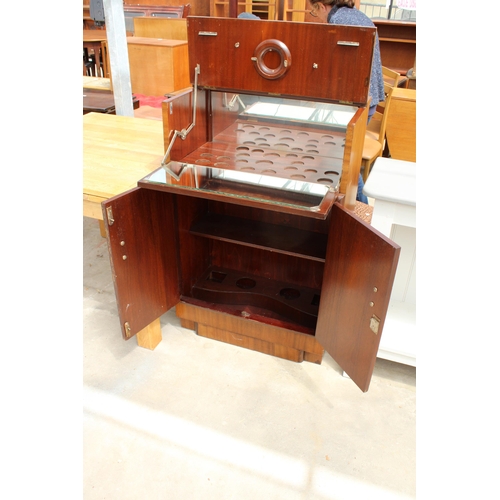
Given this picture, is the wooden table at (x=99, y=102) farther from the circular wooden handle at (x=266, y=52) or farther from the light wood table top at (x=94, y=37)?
the light wood table top at (x=94, y=37)

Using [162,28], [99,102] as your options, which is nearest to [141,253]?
[99,102]

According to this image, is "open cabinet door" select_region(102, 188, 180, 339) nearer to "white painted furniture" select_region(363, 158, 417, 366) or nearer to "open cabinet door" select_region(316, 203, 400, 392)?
"open cabinet door" select_region(316, 203, 400, 392)

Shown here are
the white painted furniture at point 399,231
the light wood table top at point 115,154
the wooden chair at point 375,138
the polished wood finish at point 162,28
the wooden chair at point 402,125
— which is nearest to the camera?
the white painted furniture at point 399,231

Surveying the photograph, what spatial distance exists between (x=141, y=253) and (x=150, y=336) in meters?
0.40

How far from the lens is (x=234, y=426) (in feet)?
4.49

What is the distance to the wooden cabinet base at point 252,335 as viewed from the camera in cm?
157

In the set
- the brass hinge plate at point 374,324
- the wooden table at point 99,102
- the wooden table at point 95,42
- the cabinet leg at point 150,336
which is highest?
the wooden table at point 95,42

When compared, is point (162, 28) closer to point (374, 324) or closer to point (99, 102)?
point (99, 102)

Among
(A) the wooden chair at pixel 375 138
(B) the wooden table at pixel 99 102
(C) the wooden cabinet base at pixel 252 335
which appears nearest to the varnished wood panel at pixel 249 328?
(C) the wooden cabinet base at pixel 252 335

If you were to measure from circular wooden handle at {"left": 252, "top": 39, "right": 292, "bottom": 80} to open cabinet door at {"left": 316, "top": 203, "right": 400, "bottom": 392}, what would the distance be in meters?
0.47

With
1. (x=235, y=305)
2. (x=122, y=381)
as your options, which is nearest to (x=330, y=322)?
(x=235, y=305)

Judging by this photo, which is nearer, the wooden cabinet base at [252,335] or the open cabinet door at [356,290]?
the open cabinet door at [356,290]
